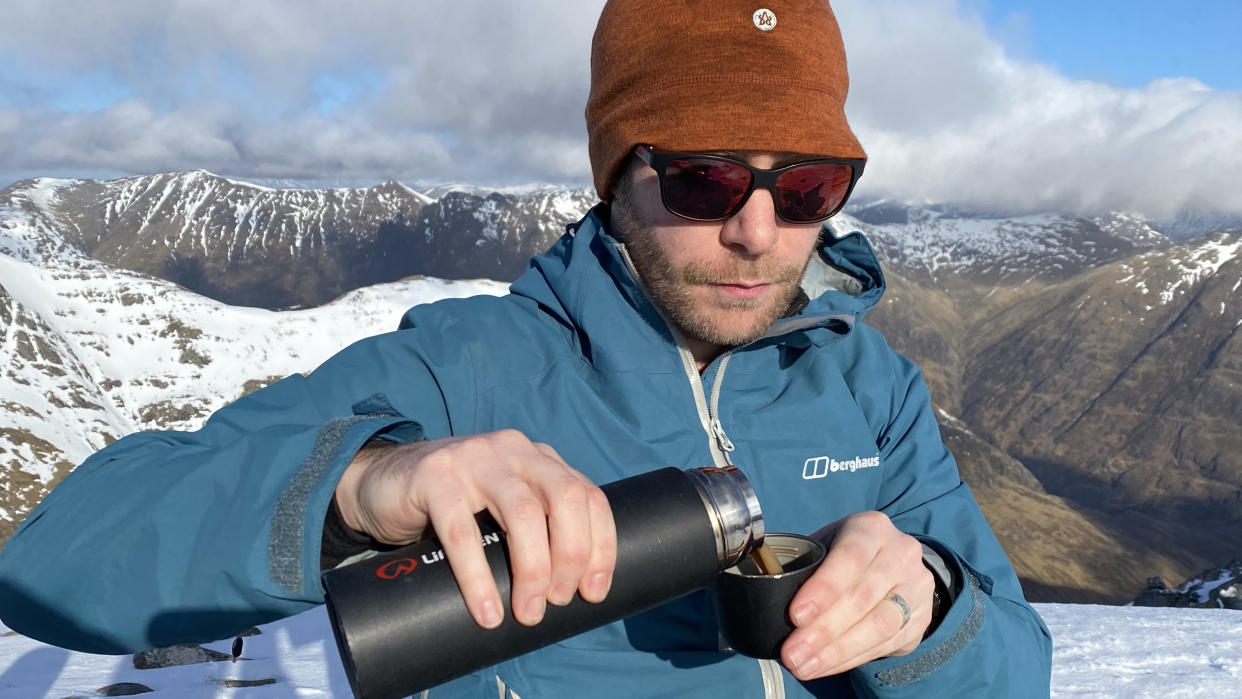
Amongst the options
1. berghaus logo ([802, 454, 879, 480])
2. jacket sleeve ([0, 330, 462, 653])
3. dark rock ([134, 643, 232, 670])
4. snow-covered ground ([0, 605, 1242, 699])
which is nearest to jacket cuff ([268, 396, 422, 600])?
jacket sleeve ([0, 330, 462, 653])

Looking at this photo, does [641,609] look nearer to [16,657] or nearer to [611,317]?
[611,317]

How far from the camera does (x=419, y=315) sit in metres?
3.22

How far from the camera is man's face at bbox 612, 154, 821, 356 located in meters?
3.36

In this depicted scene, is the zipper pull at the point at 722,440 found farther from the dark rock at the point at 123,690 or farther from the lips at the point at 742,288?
the dark rock at the point at 123,690

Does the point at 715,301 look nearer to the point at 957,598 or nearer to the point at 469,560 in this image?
the point at 957,598

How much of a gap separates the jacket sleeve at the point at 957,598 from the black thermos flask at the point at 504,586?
94 cm

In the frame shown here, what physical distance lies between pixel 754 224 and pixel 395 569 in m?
2.19

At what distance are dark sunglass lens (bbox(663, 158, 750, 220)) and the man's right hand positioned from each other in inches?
68.9

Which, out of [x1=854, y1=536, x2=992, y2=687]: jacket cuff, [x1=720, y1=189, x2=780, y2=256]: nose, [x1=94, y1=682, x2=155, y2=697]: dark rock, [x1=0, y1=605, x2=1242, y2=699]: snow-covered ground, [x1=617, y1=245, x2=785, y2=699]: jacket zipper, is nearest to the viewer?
[x1=854, y1=536, x2=992, y2=687]: jacket cuff

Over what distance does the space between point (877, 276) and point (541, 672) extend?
8.45 feet

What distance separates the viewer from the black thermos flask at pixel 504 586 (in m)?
1.67

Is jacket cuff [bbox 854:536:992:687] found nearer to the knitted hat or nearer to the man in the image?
the man

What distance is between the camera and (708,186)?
334 centimetres

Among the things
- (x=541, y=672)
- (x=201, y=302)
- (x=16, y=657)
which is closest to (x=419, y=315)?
(x=541, y=672)
